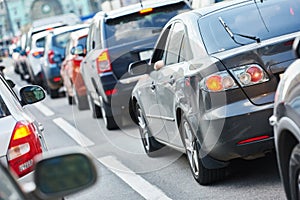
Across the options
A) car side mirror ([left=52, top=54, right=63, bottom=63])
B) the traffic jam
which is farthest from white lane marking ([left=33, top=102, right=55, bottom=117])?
the traffic jam

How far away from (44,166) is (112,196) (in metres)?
5.03

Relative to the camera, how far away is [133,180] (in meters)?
9.46

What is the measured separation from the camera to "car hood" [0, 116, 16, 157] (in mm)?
6129

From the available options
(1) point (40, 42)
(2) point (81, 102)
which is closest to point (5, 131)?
(2) point (81, 102)

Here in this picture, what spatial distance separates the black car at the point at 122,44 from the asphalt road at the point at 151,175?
1.56 feet

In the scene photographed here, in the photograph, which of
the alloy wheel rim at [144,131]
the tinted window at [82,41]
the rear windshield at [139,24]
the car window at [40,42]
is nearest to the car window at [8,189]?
the alloy wheel rim at [144,131]

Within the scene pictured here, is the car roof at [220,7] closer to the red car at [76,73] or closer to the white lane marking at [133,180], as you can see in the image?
the white lane marking at [133,180]

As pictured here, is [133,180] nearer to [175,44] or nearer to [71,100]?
[175,44]

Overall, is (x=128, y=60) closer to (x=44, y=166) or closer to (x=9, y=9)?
(x=44, y=166)

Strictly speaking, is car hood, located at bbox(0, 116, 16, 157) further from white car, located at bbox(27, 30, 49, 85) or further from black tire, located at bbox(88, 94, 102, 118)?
white car, located at bbox(27, 30, 49, 85)

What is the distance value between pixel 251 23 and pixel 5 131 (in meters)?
2.82

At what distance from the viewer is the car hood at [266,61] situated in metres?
7.37

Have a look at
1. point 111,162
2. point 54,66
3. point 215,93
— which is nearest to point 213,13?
point 215,93

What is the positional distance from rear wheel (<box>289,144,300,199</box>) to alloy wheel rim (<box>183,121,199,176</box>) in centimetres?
252
